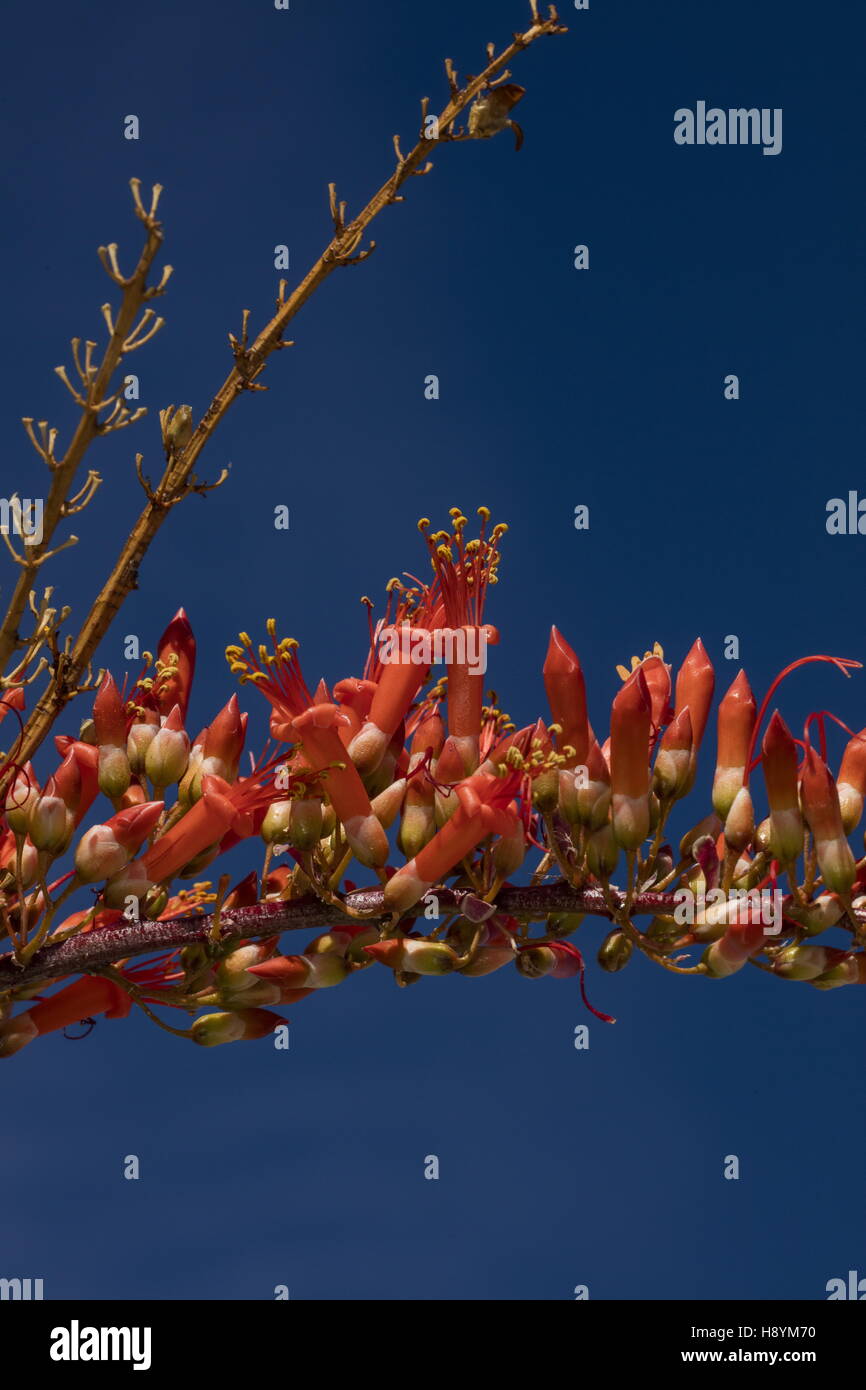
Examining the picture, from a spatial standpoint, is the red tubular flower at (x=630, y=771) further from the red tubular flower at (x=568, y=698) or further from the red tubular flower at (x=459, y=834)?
the red tubular flower at (x=459, y=834)

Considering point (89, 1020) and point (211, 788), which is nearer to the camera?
point (211, 788)

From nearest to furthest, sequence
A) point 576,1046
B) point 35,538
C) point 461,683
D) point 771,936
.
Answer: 1. point 35,538
2. point 771,936
3. point 461,683
4. point 576,1046

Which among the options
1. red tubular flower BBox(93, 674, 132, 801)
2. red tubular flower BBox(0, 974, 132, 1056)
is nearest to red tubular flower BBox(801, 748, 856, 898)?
red tubular flower BBox(93, 674, 132, 801)

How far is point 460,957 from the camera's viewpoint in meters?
4.64

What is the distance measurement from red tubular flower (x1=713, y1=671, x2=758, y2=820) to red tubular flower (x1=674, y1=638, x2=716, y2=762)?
0.18 ft

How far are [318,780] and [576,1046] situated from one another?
1679 mm

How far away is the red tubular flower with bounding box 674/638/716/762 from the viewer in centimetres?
492

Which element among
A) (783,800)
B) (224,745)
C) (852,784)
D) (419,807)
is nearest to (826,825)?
(783,800)

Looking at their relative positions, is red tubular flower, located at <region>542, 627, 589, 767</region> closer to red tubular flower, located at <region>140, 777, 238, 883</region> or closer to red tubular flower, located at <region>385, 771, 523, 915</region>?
red tubular flower, located at <region>385, 771, 523, 915</region>

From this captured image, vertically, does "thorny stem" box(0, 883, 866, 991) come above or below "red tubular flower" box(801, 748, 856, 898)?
below

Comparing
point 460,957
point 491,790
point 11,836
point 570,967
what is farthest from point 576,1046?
point 11,836

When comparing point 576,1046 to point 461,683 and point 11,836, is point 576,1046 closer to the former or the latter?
point 461,683

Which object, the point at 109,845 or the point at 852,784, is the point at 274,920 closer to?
the point at 109,845

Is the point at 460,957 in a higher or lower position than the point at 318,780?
lower
